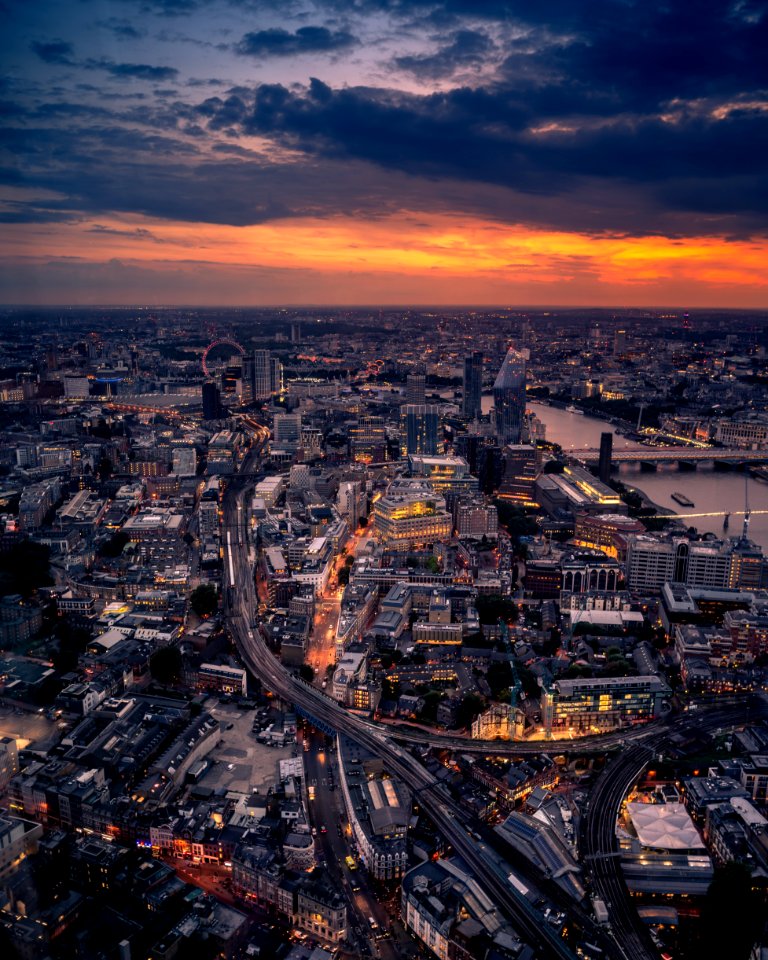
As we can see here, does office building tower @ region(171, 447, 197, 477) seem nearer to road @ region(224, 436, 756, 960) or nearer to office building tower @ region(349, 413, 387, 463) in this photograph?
office building tower @ region(349, 413, 387, 463)

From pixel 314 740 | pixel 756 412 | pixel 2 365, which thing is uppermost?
pixel 2 365

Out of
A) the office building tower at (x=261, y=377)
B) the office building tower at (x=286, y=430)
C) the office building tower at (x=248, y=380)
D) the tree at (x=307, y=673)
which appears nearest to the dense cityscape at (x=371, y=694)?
the tree at (x=307, y=673)

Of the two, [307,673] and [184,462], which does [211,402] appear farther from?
[307,673]

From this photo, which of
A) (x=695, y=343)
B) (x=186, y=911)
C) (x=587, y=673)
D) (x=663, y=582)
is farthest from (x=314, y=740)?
(x=695, y=343)

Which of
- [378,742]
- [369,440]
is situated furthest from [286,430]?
[378,742]

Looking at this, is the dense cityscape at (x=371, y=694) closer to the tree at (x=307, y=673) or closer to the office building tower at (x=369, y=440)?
the tree at (x=307, y=673)

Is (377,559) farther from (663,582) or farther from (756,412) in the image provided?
(756,412)

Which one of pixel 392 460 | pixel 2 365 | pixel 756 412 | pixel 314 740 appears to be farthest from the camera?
pixel 756 412
